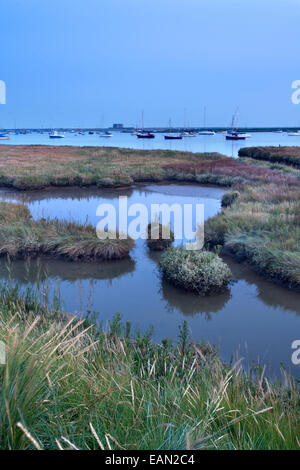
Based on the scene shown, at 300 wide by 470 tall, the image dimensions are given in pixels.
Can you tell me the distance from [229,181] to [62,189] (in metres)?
9.54

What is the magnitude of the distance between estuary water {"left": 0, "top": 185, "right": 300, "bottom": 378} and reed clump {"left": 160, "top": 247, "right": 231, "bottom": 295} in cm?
17

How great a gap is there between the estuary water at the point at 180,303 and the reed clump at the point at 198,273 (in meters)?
0.17

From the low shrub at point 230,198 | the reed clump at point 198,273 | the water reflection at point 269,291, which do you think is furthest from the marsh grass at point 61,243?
the low shrub at point 230,198

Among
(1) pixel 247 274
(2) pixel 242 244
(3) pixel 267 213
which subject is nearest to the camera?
(1) pixel 247 274

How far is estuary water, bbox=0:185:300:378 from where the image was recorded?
5781 mm

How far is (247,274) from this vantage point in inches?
344

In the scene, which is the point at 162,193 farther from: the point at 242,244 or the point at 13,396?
the point at 13,396

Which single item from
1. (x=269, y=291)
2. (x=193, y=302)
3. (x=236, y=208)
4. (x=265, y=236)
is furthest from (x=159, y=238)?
(x=236, y=208)

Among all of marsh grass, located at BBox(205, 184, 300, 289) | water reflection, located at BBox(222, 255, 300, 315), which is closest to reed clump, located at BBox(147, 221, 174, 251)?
marsh grass, located at BBox(205, 184, 300, 289)

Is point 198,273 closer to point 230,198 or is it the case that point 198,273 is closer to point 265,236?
point 265,236

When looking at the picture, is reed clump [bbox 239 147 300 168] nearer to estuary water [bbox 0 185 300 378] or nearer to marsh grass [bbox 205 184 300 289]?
marsh grass [bbox 205 184 300 289]

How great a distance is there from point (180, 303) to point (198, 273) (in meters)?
0.72

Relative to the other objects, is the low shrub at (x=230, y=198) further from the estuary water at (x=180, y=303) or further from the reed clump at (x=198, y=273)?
the reed clump at (x=198, y=273)
